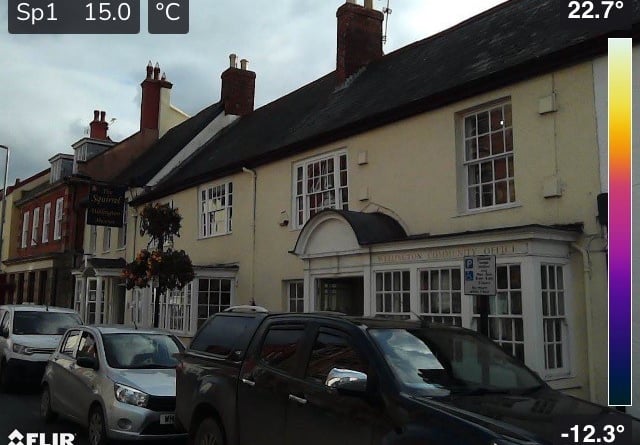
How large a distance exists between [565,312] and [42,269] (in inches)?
1074

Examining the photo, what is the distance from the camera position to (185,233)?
19094 mm

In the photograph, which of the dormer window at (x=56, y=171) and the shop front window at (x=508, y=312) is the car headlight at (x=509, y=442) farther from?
the dormer window at (x=56, y=171)

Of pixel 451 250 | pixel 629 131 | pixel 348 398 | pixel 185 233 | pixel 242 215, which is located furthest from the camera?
pixel 185 233

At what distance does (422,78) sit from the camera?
498 inches

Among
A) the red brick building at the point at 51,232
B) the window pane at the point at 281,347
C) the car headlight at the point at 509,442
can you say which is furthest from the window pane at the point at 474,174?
the red brick building at the point at 51,232

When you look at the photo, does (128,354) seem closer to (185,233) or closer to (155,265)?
(155,265)

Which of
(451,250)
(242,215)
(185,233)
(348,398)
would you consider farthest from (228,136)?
(348,398)

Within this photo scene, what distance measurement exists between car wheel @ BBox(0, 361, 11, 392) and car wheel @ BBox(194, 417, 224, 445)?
7.82 metres

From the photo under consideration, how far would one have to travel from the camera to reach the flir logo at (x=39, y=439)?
7.99m

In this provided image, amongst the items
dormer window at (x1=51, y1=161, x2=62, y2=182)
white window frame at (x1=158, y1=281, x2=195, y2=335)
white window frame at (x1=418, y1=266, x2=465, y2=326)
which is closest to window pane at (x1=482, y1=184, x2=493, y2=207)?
white window frame at (x1=418, y1=266, x2=465, y2=326)

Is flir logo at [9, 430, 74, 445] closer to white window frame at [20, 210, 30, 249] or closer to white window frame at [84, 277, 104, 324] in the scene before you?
white window frame at [84, 277, 104, 324]

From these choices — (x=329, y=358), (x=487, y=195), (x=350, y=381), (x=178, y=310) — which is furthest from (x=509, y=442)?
(x=178, y=310)

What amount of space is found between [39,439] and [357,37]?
1308 centimetres

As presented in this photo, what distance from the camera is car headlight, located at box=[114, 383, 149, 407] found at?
287 inches
